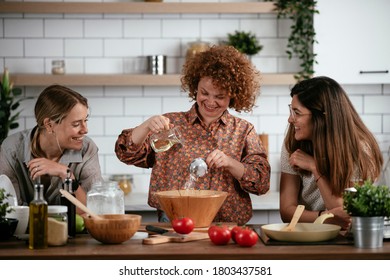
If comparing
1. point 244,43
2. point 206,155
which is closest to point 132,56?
point 244,43

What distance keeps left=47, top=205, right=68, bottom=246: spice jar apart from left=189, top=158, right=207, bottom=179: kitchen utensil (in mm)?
784

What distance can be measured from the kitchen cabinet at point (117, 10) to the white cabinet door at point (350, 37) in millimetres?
424

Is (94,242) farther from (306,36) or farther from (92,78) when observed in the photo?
(306,36)

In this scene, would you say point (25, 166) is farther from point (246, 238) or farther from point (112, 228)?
point (246, 238)

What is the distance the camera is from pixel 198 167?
3.29 metres

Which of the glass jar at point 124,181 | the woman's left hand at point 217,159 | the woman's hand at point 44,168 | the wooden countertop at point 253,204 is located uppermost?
the woman's left hand at point 217,159

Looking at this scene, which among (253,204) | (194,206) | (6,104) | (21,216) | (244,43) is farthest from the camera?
(244,43)

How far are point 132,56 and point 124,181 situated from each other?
3.14 ft

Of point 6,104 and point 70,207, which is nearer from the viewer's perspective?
point 70,207

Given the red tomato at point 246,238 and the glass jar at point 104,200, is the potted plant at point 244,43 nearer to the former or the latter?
the glass jar at point 104,200

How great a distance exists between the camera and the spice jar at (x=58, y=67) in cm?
512

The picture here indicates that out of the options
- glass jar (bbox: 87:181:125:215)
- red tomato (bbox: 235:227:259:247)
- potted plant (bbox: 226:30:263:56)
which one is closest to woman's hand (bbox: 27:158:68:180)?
glass jar (bbox: 87:181:125:215)

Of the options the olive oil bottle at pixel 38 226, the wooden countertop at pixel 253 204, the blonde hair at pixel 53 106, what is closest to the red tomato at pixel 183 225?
the olive oil bottle at pixel 38 226

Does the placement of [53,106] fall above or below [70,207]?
above
